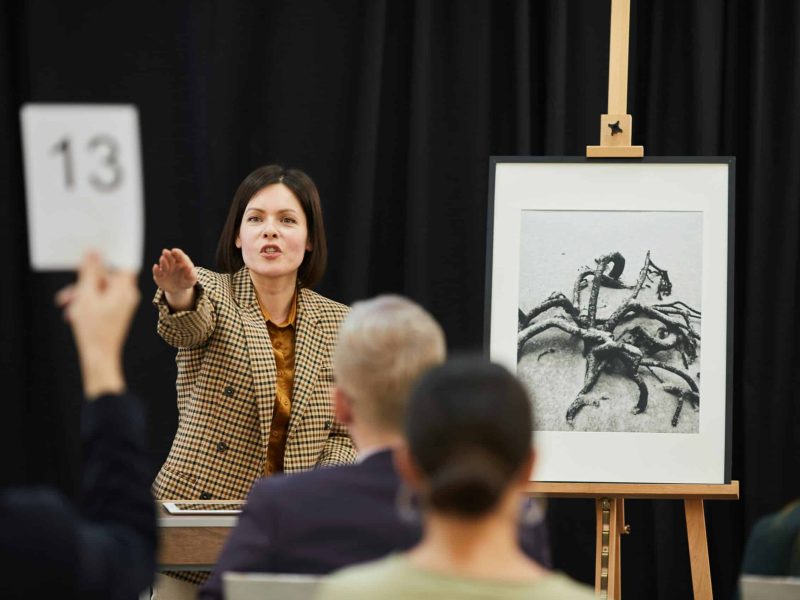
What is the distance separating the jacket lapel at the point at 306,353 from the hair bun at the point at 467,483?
1.85m

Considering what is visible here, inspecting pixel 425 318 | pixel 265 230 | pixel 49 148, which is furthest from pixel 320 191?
pixel 49 148

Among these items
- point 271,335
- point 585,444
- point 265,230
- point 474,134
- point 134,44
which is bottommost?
point 585,444

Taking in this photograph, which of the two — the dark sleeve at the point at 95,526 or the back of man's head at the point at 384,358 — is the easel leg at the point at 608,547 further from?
the dark sleeve at the point at 95,526

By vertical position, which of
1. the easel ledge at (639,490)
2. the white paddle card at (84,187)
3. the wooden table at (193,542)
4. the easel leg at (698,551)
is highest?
the white paddle card at (84,187)

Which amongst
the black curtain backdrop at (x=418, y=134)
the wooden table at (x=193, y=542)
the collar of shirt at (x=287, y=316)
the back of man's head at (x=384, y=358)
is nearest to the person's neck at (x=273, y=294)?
the collar of shirt at (x=287, y=316)

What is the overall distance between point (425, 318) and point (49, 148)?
2.16ft

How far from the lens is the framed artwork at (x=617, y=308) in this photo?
343 centimetres

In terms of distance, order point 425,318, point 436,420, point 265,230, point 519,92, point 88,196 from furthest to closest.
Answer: point 519,92
point 265,230
point 425,318
point 88,196
point 436,420

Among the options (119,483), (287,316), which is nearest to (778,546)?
(119,483)

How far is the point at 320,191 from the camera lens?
4367 mm

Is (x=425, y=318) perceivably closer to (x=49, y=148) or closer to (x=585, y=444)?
(x=49, y=148)

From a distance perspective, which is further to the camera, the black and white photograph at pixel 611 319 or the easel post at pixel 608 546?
the black and white photograph at pixel 611 319

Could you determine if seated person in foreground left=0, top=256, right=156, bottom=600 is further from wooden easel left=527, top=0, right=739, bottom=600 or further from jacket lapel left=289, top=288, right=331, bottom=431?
wooden easel left=527, top=0, right=739, bottom=600

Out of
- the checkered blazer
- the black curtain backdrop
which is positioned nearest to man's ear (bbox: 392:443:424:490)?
the checkered blazer
